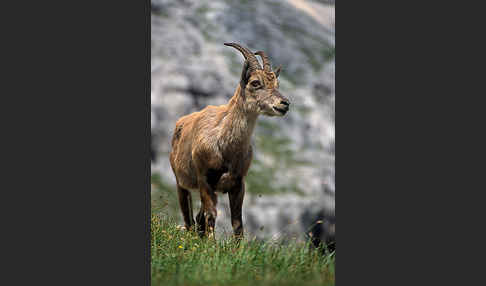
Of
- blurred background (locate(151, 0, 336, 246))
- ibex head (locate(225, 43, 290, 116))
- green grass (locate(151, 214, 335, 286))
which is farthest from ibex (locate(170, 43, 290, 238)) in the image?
blurred background (locate(151, 0, 336, 246))

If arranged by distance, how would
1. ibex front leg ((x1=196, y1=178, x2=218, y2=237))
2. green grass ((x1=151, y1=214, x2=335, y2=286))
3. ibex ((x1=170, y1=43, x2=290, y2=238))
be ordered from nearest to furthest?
green grass ((x1=151, y1=214, x2=335, y2=286))
ibex ((x1=170, y1=43, x2=290, y2=238))
ibex front leg ((x1=196, y1=178, x2=218, y2=237))

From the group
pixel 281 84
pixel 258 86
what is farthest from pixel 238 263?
pixel 281 84

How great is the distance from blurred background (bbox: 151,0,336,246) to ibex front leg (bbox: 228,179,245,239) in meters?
0.99

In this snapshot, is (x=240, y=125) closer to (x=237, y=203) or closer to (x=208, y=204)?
(x=237, y=203)

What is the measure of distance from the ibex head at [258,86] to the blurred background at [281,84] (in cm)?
96

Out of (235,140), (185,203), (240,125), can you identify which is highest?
(240,125)

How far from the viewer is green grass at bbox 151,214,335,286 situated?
7.07m

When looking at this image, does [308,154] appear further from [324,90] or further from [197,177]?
[197,177]

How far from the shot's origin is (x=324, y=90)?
1058cm

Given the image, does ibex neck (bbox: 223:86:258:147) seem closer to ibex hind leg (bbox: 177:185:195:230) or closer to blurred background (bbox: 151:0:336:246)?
blurred background (bbox: 151:0:336:246)

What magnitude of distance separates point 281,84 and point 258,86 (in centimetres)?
169

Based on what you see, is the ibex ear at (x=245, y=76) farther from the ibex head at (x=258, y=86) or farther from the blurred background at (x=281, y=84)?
the blurred background at (x=281, y=84)

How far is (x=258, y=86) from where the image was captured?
30.0 feet

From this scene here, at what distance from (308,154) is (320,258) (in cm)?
322
